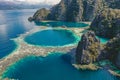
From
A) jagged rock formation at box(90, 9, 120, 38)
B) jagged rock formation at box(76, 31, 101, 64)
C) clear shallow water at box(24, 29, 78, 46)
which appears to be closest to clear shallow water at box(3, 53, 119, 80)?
jagged rock formation at box(76, 31, 101, 64)

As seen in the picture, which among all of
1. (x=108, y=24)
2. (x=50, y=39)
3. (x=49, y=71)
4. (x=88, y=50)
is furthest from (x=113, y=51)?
(x=50, y=39)

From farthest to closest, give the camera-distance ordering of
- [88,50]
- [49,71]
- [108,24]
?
[108,24], [88,50], [49,71]

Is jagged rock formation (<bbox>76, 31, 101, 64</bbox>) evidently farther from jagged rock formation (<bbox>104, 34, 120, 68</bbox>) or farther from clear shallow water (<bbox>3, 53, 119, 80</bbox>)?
clear shallow water (<bbox>3, 53, 119, 80</bbox>)

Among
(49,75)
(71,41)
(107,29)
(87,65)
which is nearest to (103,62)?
(87,65)

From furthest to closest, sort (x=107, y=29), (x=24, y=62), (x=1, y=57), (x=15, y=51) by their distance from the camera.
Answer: (x=107, y=29) → (x=15, y=51) → (x=1, y=57) → (x=24, y=62)

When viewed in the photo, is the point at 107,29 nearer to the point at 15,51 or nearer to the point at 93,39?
the point at 93,39

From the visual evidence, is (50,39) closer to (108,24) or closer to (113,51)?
(108,24)
